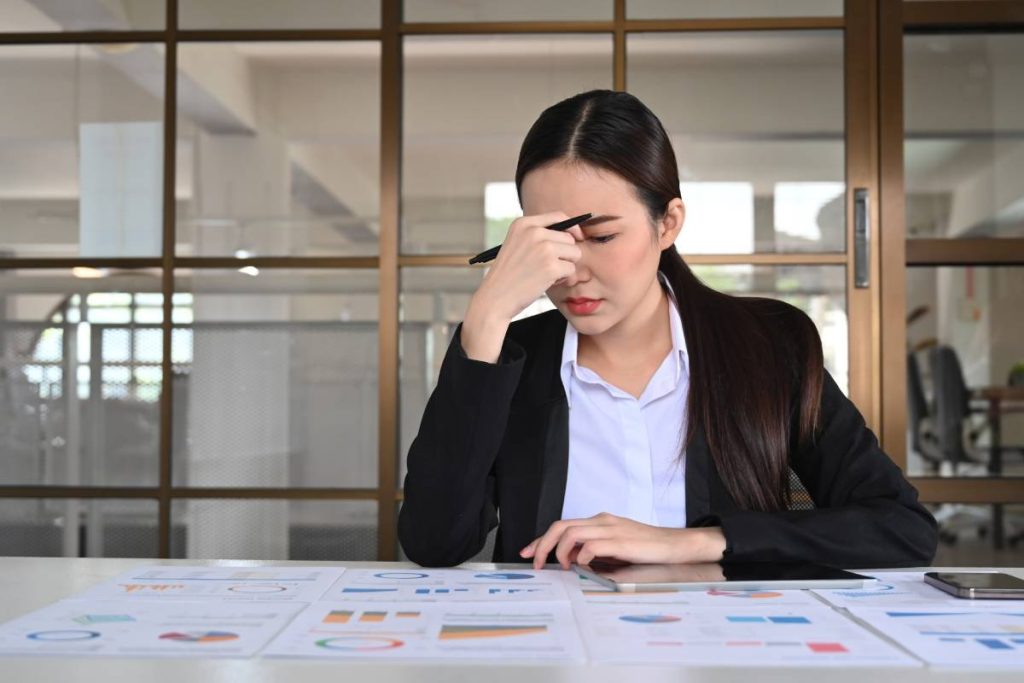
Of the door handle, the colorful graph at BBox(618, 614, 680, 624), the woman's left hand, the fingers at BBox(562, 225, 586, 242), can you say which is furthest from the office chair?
the colorful graph at BBox(618, 614, 680, 624)

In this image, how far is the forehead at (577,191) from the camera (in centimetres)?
Result: 145

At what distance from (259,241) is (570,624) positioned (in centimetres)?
224

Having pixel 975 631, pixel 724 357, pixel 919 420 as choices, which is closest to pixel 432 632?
pixel 975 631

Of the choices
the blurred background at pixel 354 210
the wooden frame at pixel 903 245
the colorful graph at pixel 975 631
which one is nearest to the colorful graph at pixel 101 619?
the colorful graph at pixel 975 631

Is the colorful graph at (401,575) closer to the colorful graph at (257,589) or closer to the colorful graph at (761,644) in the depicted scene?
the colorful graph at (257,589)

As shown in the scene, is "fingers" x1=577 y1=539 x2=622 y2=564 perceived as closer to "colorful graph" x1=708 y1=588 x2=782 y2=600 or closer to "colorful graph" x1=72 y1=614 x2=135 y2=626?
"colorful graph" x1=708 y1=588 x2=782 y2=600

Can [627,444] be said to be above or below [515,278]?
below

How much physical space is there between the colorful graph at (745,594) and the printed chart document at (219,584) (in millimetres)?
328

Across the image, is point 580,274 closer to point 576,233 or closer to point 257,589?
point 576,233

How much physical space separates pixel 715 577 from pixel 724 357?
1.99 ft

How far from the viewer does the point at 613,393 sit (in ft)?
5.02

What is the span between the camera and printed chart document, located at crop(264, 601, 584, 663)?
0.68 meters

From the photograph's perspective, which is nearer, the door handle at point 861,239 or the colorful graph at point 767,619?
the colorful graph at point 767,619

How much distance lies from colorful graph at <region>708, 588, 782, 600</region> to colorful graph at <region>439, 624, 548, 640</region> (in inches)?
7.6
